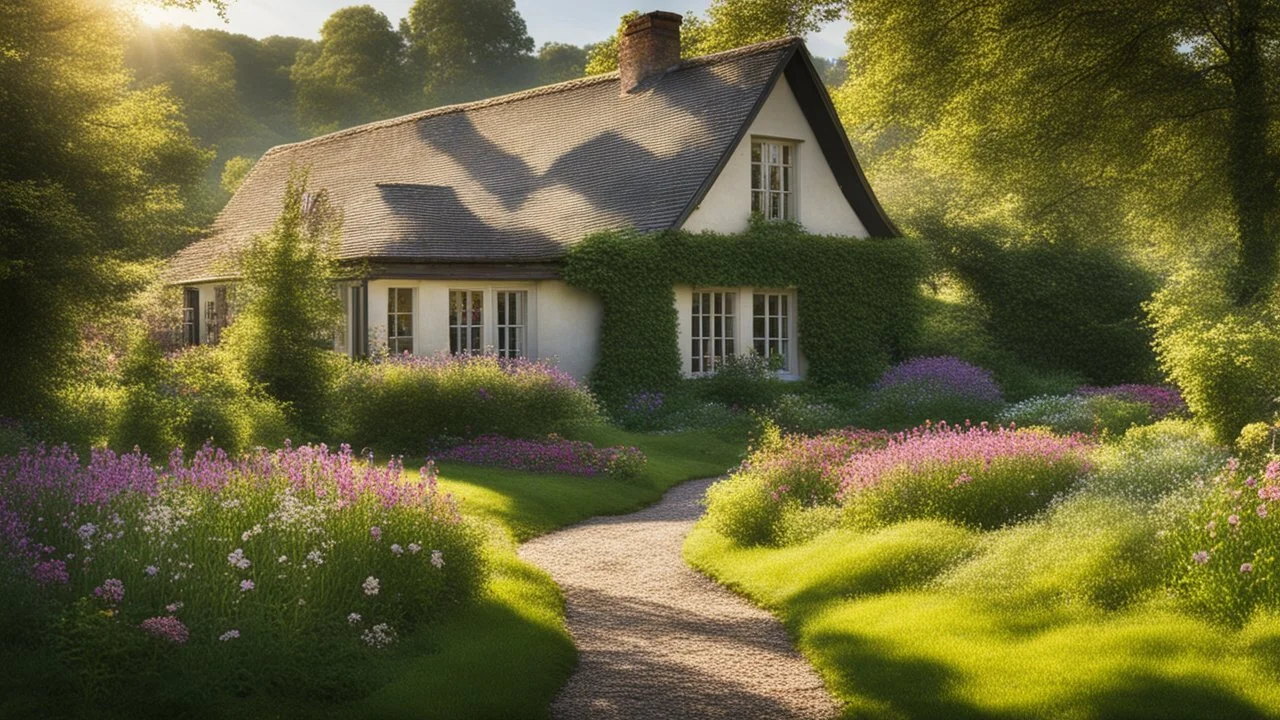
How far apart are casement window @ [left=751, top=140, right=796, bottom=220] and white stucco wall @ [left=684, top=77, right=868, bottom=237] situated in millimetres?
172

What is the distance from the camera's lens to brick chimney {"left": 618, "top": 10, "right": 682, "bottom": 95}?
28375mm

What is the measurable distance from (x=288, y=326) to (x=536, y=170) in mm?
11602

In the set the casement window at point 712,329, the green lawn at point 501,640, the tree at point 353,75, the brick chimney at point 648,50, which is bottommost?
the green lawn at point 501,640

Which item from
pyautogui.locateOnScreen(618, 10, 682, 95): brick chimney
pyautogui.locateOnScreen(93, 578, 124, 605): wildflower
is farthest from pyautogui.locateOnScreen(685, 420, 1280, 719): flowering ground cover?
pyautogui.locateOnScreen(618, 10, 682, 95): brick chimney

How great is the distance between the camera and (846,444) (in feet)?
45.5

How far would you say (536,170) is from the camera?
2842 centimetres

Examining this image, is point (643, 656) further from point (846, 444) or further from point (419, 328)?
point (419, 328)

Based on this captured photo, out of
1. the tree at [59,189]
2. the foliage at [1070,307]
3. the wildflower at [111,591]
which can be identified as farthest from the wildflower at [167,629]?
the foliage at [1070,307]

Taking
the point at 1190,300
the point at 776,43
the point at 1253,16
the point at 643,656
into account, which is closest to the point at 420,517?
the point at 643,656

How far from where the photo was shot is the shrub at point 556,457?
16328 millimetres

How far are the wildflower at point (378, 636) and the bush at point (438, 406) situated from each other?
9806 millimetres

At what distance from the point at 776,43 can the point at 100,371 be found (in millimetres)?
14453

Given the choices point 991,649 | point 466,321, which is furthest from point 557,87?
point 991,649

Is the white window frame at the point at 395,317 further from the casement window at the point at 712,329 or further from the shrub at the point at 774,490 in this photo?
the shrub at the point at 774,490
